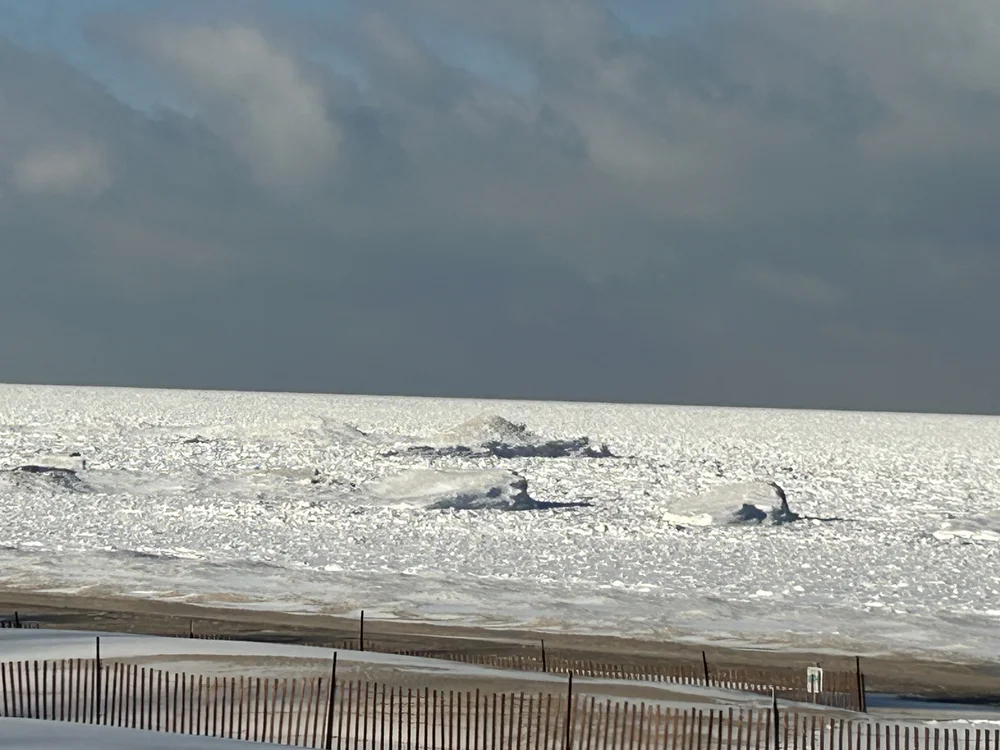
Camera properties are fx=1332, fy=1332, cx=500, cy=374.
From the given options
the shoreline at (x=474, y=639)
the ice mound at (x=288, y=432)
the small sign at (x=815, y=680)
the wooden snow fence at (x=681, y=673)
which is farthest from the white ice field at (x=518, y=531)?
the small sign at (x=815, y=680)

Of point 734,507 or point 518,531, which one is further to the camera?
point 734,507

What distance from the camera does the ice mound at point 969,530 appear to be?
129 feet

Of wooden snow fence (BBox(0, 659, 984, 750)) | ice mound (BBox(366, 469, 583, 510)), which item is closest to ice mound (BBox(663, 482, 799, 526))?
ice mound (BBox(366, 469, 583, 510))

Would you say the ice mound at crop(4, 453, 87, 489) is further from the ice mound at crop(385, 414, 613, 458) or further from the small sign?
the small sign

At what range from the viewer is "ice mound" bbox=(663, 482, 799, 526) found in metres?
40.8

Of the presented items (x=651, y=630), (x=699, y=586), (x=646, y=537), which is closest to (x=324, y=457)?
(x=646, y=537)

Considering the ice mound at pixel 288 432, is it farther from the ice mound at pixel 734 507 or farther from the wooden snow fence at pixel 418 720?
the wooden snow fence at pixel 418 720

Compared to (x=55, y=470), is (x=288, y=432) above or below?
above

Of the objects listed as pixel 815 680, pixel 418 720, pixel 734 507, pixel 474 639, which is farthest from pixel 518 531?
pixel 418 720

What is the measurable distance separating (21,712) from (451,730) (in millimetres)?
5696

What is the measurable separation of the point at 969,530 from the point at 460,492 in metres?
16.0

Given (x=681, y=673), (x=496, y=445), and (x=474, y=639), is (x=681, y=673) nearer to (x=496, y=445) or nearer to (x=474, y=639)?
(x=474, y=639)

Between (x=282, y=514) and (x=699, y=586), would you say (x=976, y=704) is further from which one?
(x=282, y=514)

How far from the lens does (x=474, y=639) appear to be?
2548cm
